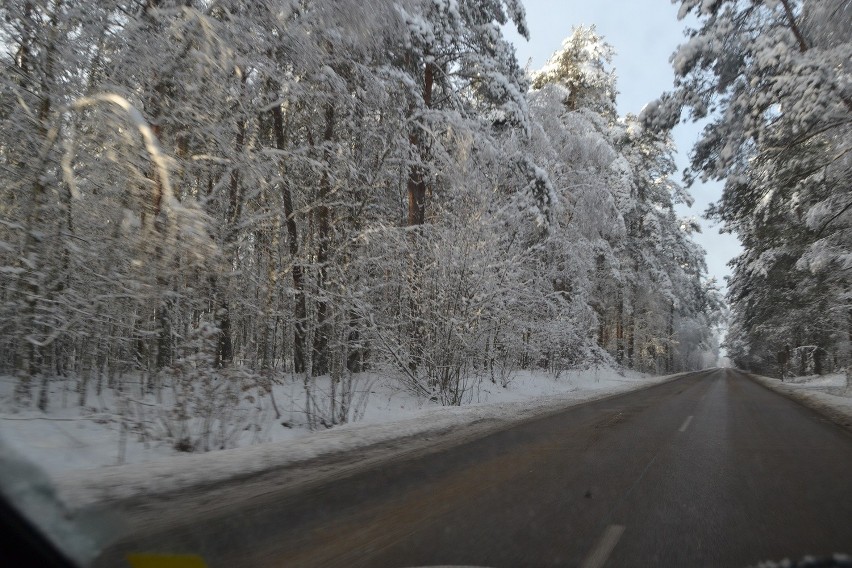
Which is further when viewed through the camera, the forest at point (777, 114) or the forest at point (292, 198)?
the forest at point (777, 114)

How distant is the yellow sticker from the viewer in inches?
116

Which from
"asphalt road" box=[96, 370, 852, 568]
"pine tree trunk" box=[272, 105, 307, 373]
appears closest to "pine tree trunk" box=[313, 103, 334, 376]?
"pine tree trunk" box=[272, 105, 307, 373]

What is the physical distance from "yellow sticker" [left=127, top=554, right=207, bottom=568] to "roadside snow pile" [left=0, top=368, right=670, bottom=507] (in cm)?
66

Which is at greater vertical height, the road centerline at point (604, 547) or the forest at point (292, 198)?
the forest at point (292, 198)

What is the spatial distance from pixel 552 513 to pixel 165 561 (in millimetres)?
2761

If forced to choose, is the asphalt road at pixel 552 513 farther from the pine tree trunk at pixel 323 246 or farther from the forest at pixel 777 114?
the forest at pixel 777 114

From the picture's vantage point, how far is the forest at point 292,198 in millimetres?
7238

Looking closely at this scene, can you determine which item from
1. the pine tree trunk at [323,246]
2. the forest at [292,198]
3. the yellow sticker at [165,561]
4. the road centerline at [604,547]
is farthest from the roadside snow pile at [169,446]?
the road centerline at [604,547]

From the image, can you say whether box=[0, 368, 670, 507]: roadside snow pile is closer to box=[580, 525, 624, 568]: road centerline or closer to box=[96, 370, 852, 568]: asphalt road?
box=[96, 370, 852, 568]: asphalt road

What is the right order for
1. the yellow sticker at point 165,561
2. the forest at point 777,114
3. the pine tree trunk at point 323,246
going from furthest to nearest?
the pine tree trunk at point 323,246 < the forest at point 777,114 < the yellow sticker at point 165,561

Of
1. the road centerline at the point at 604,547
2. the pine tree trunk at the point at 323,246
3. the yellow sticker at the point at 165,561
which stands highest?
the pine tree trunk at the point at 323,246

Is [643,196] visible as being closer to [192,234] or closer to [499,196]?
[499,196]

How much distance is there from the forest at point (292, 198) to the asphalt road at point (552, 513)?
3624 mm

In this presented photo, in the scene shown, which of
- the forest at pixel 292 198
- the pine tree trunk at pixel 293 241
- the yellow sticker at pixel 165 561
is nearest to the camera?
the yellow sticker at pixel 165 561
